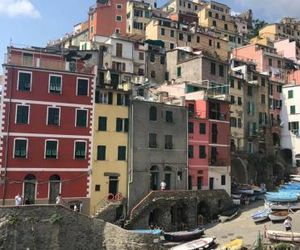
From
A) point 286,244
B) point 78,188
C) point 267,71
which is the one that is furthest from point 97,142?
Result: point 267,71

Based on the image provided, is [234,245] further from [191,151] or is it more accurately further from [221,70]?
[221,70]

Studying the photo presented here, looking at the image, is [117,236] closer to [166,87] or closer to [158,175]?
[158,175]

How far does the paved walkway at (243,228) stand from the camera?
140 feet

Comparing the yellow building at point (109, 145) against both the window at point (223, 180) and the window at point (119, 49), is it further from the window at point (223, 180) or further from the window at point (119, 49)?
the window at point (119, 49)

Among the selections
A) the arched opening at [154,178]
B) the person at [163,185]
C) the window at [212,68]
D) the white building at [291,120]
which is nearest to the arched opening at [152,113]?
the arched opening at [154,178]

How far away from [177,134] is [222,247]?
17.5m

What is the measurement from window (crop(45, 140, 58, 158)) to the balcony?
24.0 feet

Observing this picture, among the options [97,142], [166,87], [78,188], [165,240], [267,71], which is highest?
[267,71]

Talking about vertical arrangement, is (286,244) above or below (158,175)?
below

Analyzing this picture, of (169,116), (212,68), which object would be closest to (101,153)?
(169,116)

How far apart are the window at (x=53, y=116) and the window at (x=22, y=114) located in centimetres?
213

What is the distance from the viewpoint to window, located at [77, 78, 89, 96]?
4681 centimetres

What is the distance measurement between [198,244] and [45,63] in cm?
2244

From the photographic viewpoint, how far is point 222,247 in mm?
39188
